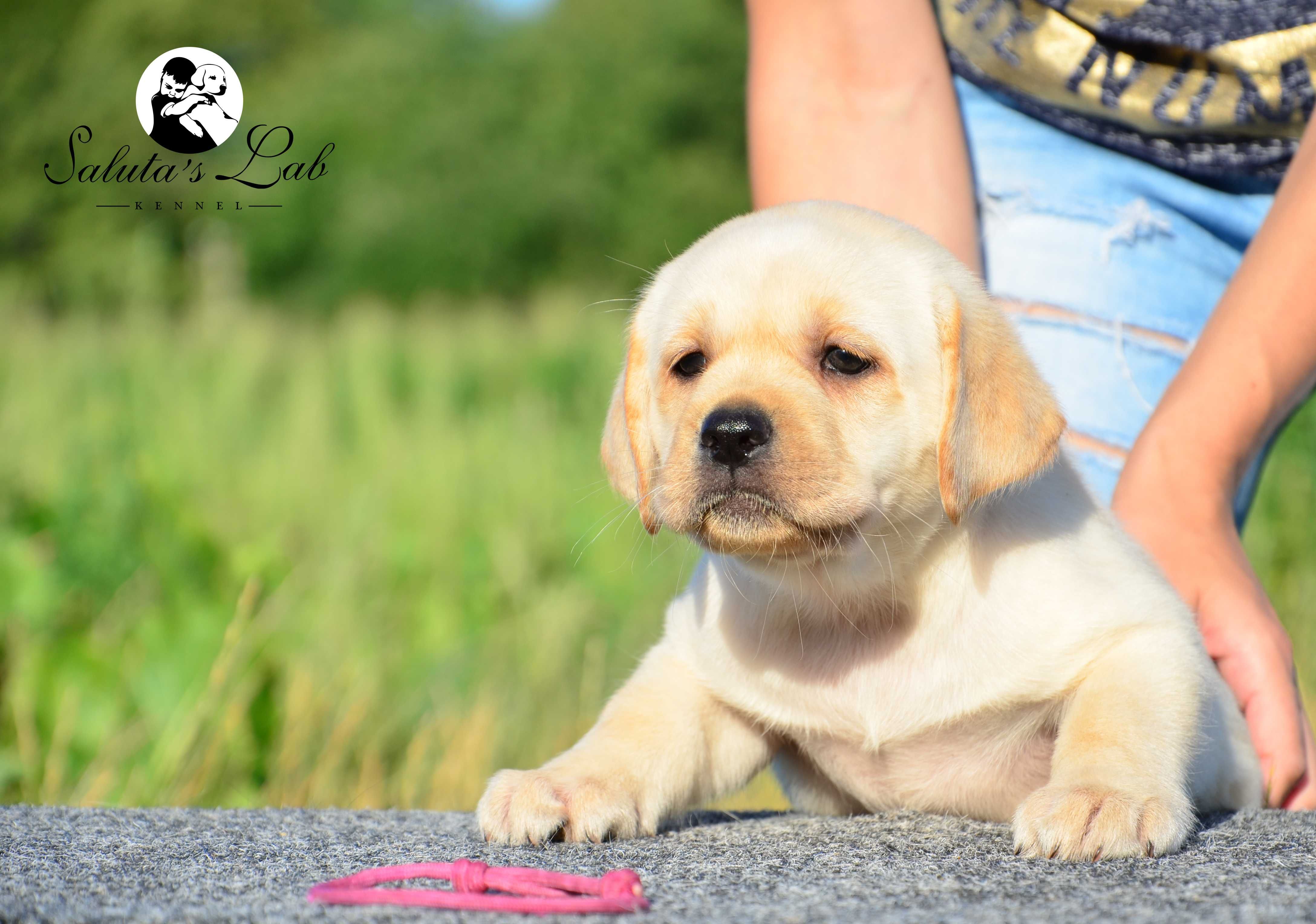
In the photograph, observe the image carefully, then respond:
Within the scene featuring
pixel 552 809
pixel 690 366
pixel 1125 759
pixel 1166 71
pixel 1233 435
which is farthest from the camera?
pixel 1166 71

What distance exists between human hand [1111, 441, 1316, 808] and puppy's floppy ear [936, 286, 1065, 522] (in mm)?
647

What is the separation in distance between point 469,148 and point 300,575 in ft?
72.9

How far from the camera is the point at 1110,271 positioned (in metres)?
3.56

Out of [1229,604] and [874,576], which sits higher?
[874,576]

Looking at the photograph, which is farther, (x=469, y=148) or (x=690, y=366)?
(x=469, y=148)

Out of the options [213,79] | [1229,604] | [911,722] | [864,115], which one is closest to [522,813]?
[911,722]

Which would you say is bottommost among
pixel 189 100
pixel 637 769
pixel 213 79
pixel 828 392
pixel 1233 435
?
pixel 637 769

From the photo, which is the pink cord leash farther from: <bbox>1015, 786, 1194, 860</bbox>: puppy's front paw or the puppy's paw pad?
<bbox>1015, 786, 1194, 860</bbox>: puppy's front paw

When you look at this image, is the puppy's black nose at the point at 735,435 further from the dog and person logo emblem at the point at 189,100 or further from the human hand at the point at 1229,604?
the dog and person logo emblem at the point at 189,100

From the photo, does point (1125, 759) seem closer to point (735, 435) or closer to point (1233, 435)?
point (735, 435)

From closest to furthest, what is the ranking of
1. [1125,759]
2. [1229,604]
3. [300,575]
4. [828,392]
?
[1125,759] < [828,392] < [1229,604] < [300,575]

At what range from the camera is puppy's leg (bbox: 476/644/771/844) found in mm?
2232

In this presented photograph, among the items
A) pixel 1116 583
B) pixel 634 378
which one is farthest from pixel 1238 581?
pixel 634 378

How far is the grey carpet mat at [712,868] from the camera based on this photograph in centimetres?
151
